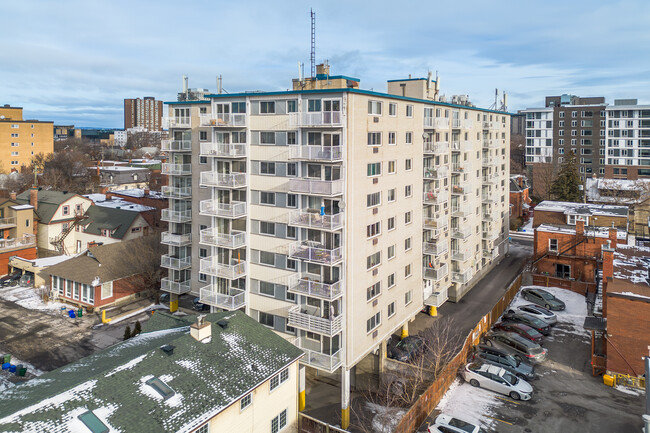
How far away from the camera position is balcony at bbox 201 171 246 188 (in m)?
30.0

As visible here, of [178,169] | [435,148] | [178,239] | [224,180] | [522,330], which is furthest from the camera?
[178,239]

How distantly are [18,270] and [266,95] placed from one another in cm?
3836

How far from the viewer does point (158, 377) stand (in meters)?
18.7

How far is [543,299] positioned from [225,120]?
3166 centimetres

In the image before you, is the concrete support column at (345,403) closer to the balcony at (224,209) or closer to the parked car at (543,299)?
the balcony at (224,209)

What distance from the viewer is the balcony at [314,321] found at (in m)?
25.8

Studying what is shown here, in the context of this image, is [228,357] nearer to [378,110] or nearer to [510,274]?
[378,110]

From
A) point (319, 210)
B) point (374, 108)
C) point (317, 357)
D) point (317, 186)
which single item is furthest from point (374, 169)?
point (317, 357)

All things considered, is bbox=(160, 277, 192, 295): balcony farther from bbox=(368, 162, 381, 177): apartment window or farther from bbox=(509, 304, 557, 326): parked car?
bbox=(509, 304, 557, 326): parked car

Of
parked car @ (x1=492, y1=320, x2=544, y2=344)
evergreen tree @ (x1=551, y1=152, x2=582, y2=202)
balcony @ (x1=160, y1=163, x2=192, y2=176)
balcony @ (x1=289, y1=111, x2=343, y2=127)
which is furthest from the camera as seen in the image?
evergreen tree @ (x1=551, y1=152, x2=582, y2=202)

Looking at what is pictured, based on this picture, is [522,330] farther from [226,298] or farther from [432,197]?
[226,298]

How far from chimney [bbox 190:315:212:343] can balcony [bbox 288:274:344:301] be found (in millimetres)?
6644

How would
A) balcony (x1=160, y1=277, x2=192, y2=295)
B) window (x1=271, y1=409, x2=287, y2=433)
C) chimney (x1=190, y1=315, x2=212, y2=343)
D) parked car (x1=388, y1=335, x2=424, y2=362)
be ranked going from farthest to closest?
balcony (x1=160, y1=277, x2=192, y2=295) < parked car (x1=388, y1=335, x2=424, y2=362) < window (x1=271, y1=409, x2=287, y2=433) < chimney (x1=190, y1=315, x2=212, y2=343)

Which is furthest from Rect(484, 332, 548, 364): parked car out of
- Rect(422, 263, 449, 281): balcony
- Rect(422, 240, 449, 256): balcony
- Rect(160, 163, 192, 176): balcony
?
Rect(160, 163, 192, 176): balcony
